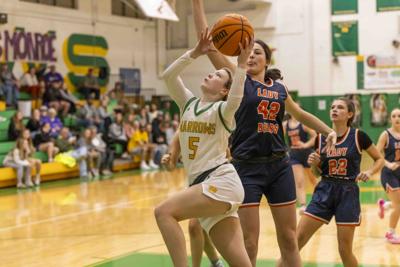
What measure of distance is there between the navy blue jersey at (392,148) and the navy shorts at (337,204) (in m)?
2.46

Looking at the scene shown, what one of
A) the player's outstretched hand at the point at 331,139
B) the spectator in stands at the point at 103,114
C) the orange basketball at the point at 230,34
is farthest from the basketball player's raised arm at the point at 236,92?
the spectator in stands at the point at 103,114

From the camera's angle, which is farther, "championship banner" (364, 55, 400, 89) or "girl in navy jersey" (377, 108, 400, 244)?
"championship banner" (364, 55, 400, 89)

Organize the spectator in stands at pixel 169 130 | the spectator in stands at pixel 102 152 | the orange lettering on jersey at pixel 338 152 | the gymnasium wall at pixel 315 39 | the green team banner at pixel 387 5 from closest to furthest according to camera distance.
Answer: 1. the orange lettering on jersey at pixel 338 152
2. the spectator in stands at pixel 102 152
3. the spectator in stands at pixel 169 130
4. the green team banner at pixel 387 5
5. the gymnasium wall at pixel 315 39

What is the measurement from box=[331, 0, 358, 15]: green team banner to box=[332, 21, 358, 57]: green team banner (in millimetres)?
365

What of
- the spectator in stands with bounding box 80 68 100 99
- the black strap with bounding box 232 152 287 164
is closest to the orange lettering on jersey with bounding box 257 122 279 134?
the black strap with bounding box 232 152 287 164

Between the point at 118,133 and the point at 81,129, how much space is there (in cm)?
104

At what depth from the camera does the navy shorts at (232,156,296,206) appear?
15.6 ft

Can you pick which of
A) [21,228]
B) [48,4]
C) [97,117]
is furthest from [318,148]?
[48,4]

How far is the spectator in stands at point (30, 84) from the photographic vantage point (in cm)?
1812

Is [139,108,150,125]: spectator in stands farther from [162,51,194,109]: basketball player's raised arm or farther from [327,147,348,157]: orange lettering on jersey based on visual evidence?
[162,51,194,109]: basketball player's raised arm

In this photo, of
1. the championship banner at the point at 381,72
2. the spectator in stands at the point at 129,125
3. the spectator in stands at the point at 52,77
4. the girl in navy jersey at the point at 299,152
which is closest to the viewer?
the girl in navy jersey at the point at 299,152

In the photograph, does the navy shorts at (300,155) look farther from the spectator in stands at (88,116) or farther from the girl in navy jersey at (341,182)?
the spectator in stands at (88,116)

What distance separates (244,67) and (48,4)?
16972 millimetres

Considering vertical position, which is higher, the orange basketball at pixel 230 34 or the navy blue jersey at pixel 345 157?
the orange basketball at pixel 230 34
